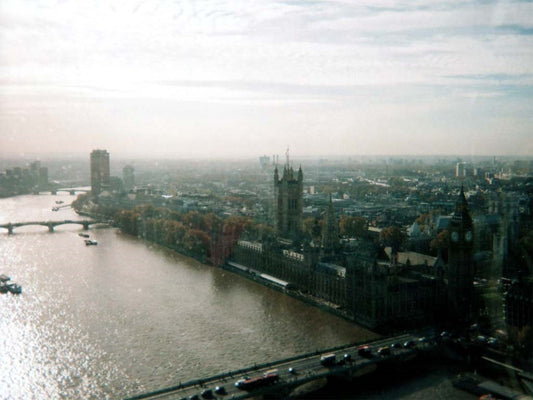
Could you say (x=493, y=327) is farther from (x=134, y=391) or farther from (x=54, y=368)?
(x=54, y=368)

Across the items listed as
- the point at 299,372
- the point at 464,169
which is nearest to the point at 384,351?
the point at 299,372

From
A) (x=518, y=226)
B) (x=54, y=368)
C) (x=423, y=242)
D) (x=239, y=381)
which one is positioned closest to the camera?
(x=239, y=381)

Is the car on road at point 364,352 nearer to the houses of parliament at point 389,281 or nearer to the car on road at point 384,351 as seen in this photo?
the car on road at point 384,351

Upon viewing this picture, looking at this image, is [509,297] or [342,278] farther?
[342,278]

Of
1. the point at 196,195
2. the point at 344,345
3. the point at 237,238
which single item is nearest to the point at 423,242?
the point at 237,238

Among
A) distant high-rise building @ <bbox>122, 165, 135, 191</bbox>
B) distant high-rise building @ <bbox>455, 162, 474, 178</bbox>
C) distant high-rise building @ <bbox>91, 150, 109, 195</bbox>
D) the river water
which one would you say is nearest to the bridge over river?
the river water

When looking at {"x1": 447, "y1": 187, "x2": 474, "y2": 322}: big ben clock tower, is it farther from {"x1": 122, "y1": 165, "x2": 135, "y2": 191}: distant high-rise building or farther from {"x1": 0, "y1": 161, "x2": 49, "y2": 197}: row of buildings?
{"x1": 122, "y1": 165, "x2": 135, "y2": 191}: distant high-rise building
